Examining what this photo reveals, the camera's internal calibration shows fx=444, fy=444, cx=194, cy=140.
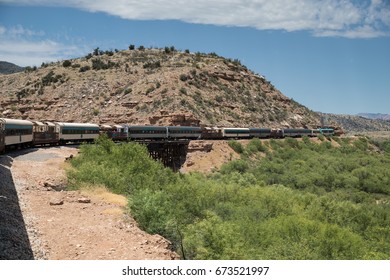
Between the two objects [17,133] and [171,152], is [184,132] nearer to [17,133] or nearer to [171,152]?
[171,152]

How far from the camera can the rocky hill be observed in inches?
2847

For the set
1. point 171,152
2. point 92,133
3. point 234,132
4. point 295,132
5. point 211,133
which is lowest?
Result: point 171,152

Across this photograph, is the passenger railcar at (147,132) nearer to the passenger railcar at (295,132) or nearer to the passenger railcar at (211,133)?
the passenger railcar at (211,133)

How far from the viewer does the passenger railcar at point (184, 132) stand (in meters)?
56.0

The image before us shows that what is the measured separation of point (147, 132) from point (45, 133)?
1469 cm

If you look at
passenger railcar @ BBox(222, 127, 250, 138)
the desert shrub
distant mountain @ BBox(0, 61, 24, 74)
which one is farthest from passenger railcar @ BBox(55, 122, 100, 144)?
distant mountain @ BBox(0, 61, 24, 74)

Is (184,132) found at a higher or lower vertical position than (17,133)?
lower

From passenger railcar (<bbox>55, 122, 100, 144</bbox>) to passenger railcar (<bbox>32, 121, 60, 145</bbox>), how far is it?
21.6 inches

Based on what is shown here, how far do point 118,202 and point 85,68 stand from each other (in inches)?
3065

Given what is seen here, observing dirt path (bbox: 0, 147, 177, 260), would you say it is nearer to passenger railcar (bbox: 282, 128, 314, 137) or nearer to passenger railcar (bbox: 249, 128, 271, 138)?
passenger railcar (bbox: 249, 128, 271, 138)

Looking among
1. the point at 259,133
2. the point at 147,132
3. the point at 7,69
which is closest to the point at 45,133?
the point at 147,132

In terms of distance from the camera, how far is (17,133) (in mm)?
31891

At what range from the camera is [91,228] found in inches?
510

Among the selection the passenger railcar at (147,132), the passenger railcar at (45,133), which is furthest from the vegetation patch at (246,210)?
the passenger railcar at (147,132)
